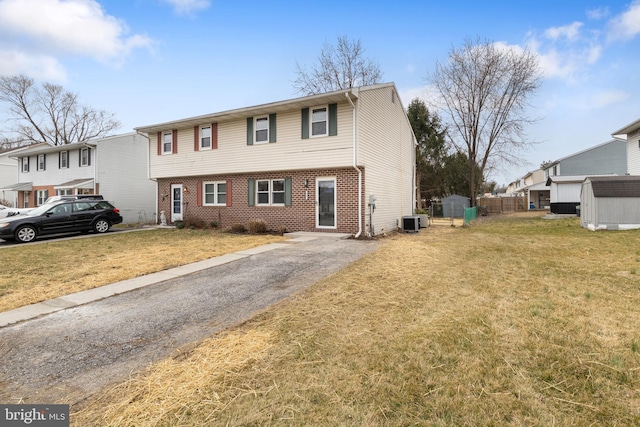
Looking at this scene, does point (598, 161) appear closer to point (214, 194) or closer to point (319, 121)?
point (319, 121)

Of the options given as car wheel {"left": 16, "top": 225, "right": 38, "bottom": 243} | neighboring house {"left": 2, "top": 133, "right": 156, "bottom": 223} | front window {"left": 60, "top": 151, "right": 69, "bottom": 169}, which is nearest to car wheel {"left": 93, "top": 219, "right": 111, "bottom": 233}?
car wheel {"left": 16, "top": 225, "right": 38, "bottom": 243}

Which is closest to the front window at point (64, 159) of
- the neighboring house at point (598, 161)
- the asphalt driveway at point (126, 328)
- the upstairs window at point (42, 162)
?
→ the upstairs window at point (42, 162)

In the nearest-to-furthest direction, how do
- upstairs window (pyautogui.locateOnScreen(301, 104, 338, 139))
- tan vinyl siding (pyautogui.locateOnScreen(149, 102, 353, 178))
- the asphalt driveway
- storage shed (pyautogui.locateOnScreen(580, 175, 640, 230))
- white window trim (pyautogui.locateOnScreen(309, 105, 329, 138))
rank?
the asphalt driveway
tan vinyl siding (pyautogui.locateOnScreen(149, 102, 353, 178))
upstairs window (pyautogui.locateOnScreen(301, 104, 338, 139))
white window trim (pyautogui.locateOnScreen(309, 105, 329, 138))
storage shed (pyautogui.locateOnScreen(580, 175, 640, 230))

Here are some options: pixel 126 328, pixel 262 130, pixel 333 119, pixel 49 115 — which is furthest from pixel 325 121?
pixel 49 115

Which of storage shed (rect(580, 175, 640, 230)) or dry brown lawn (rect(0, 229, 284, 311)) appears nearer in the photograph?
dry brown lawn (rect(0, 229, 284, 311))

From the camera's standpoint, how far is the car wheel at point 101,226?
14.7m

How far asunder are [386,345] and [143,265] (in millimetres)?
6169

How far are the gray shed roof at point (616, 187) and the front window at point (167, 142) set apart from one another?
20.2 meters

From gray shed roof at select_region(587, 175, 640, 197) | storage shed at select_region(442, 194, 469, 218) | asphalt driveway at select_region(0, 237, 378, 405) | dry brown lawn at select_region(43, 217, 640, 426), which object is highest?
gray shed roof at select_region(587, 175, 640, 197)

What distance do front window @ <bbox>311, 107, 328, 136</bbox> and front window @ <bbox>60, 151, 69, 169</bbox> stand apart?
74.4 feet

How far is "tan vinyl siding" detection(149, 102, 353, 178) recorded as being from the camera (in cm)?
1218

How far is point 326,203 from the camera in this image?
507 inches

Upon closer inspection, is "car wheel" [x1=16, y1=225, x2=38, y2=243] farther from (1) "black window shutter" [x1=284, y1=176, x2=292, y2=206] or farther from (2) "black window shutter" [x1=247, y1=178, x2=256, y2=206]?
(1) "black window shutter" [x1=284, y1=176, x2=292, y2=206]

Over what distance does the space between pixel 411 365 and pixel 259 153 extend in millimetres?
12371
